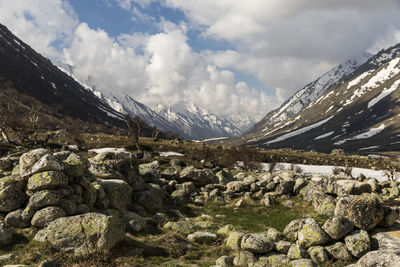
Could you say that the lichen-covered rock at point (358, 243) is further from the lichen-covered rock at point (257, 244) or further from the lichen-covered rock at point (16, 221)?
the lichen-covered rock at point (16, 221)

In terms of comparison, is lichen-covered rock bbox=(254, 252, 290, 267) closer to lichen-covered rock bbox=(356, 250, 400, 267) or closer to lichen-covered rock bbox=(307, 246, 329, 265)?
lichen-covered rock bbox=(307, 246, 329, 265)

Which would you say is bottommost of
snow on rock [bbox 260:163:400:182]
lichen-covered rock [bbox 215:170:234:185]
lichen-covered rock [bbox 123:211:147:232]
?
snow on rock [bbox 260:163:400:182]

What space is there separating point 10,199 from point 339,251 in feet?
73.3

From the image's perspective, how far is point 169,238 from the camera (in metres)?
18.6

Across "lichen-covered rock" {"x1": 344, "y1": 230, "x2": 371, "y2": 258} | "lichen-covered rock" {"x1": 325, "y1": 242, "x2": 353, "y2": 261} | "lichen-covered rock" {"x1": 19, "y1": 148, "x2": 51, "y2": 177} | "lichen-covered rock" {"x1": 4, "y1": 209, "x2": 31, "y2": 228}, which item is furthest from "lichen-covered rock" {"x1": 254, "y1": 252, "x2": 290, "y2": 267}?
"lichen-covered rock" {"x1": 19, "y1": 148, "x2": 51, "y2": 177}

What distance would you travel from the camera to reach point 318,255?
14.7 m

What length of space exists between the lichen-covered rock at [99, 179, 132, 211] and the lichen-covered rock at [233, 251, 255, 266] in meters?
13.6

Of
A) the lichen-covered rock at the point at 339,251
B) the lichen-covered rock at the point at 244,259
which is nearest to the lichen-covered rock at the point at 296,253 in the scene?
the lichen-covered rock at the point at 339,251

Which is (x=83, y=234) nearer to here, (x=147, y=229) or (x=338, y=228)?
(x=147, y=229)

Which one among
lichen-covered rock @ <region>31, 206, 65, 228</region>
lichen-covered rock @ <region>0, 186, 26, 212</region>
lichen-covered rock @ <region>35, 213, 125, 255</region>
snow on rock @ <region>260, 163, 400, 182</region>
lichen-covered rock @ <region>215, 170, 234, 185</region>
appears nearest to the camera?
lichen-covered rock @ <region>35, 213, 125, 255</region>

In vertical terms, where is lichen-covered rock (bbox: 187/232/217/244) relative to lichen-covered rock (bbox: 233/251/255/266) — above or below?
above

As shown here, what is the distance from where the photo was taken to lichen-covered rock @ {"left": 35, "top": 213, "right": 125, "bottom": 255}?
14727 mm

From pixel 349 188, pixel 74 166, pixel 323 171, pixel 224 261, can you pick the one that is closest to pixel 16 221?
pixel 74 166

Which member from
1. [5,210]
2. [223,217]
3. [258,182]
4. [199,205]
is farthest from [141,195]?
[258,182]
